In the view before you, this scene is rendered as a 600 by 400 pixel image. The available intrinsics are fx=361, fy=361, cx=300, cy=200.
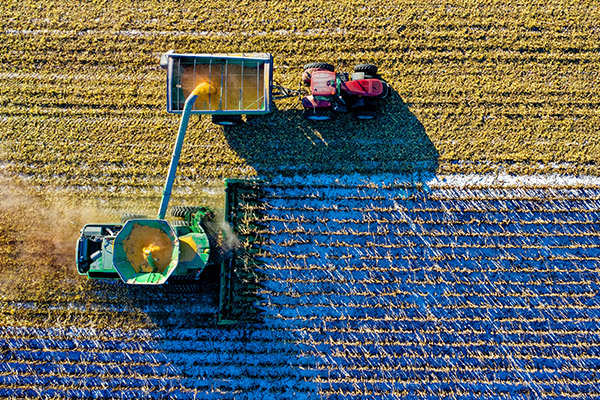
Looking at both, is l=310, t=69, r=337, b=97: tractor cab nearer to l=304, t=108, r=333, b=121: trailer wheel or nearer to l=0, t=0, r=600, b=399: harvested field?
l=304, t=108, r=333, b=121: trailer wheel

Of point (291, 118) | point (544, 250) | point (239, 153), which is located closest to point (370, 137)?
point (291, 118)

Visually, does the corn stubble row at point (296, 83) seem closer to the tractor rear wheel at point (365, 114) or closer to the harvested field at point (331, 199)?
the harvested field at point (331, 199)

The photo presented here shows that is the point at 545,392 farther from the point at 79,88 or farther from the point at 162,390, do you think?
the point at 79,88

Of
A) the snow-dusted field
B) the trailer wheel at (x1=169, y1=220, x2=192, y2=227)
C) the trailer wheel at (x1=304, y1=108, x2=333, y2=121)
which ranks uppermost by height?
the trailer wheel at (x1=304, y1=108, x2=333, y2=121)

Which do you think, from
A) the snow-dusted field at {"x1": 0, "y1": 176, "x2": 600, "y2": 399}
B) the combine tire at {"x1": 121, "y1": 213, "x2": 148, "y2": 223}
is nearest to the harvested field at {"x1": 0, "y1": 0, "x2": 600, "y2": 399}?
the snow-dusted field at {"x1": 0, "y1": 176, "x2": 600, "y2": 399}

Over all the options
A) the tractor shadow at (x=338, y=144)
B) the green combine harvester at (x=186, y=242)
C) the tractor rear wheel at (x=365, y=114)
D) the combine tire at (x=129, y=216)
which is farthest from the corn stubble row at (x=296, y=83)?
the green combine harvester at (x=186, y=242)

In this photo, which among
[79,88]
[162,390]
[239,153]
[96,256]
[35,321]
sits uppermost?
[79,88]

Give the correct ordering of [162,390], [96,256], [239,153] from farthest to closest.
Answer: [239,153], [162,390], [96,256]
